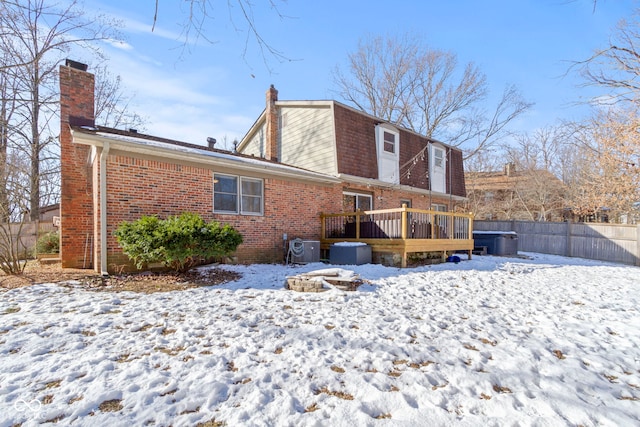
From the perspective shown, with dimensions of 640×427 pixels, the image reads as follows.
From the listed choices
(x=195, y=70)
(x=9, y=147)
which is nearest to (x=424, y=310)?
(x=195, y=70)

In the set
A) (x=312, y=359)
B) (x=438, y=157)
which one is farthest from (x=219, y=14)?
(x=438, y=157)

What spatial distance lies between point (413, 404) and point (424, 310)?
2.46 meters

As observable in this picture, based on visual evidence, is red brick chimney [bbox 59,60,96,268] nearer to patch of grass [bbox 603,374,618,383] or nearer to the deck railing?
the deck railing

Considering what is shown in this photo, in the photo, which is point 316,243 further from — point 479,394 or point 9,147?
point 9,147

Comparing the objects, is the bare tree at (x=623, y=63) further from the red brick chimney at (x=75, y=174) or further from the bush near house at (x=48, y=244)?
the bush near house at (x=48, y=244)

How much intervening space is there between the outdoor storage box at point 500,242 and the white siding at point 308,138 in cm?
736

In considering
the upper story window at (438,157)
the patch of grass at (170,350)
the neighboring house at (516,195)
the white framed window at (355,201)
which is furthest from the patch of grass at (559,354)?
the neighboring house at (516,195)

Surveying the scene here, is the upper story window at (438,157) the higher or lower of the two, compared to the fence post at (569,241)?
higher

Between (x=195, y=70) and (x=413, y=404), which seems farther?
(x=195, y=70)

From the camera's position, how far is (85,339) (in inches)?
126

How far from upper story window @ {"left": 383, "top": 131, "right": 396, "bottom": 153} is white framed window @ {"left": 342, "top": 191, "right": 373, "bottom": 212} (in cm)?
218

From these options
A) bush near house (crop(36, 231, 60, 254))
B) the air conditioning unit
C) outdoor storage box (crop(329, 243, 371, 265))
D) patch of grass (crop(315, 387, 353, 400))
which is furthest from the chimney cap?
patch of grass (crop(315, 387, 353, 400))

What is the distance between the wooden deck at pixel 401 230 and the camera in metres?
8.52

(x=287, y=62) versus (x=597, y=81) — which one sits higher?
(x=597, y=81)
